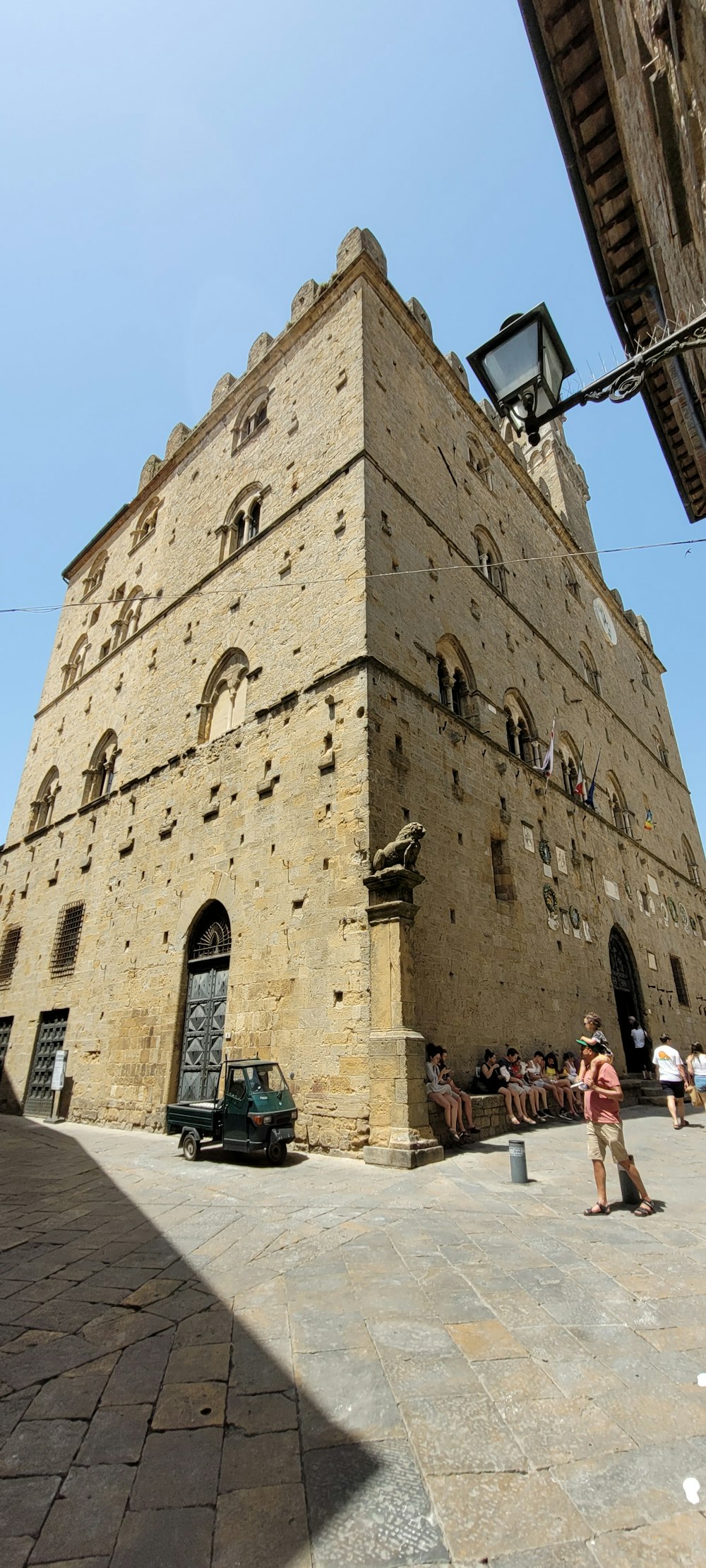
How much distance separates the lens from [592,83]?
18.3 ft

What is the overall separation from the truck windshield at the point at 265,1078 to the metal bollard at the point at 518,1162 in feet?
8.12

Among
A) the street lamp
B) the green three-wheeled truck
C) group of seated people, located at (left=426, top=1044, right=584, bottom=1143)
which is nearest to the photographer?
the street lamp

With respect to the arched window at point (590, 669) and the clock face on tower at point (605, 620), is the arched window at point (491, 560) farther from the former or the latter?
the clock face on tower at point (605, 620)

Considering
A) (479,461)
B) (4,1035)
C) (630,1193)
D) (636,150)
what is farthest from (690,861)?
(4,1035)

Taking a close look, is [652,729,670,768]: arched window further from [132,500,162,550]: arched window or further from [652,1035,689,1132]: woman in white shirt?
[132,500,162,550]: arched window

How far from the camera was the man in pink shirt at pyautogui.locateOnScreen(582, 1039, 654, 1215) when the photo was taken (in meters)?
4.44

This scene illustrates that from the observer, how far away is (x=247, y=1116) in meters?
6.48

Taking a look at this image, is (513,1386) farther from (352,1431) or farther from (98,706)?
(98,706)

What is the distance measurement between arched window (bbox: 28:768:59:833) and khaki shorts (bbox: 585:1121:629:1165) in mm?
14916

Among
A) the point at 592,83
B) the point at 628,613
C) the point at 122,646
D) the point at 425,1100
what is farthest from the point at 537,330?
the point at 628,613

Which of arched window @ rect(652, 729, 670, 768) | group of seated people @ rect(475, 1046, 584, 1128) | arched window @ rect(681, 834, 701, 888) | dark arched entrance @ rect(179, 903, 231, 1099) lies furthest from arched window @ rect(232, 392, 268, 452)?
arched window @ rect(681, 834, 701, 888)

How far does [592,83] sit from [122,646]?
13.4 metres

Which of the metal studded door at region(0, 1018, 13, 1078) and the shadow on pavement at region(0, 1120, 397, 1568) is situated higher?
Result: the metal studded door at region(0, 1018, 13, 1078)

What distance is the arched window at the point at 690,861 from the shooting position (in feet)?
71.0
